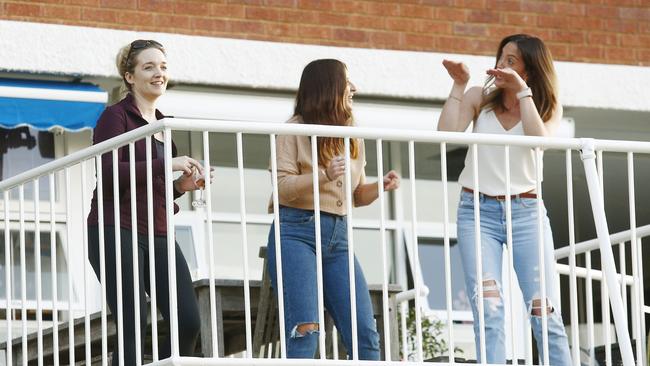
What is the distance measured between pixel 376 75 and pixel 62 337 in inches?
121

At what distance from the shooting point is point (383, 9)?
11.1 meters

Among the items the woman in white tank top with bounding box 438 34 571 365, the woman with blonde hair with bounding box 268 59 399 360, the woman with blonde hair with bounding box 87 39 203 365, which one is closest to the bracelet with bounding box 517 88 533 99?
the woman in white tank top with bounding box 438 34 571 365

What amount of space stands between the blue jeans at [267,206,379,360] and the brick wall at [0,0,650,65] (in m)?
3.47

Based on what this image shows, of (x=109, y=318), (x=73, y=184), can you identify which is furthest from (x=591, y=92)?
(x=109, y=318)

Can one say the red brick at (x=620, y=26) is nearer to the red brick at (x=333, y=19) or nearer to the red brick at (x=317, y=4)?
the red brick at (x=333, y=19)

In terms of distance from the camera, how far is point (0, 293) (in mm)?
10062

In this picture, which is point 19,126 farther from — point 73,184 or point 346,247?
point 346,247

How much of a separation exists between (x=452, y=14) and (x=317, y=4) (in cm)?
92

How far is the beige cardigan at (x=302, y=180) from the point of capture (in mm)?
7270

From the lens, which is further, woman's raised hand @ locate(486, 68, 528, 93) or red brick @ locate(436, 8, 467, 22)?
red brick @ locate(436, 8, 467, 22)

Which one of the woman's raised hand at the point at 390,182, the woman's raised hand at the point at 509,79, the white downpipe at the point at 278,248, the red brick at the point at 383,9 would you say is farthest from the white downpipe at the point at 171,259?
the red brick at the point at 383,9

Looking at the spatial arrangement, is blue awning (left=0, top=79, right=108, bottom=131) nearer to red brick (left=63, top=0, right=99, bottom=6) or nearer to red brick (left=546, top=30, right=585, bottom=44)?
red brick (left=63, top=0, right=99, bottom=6)

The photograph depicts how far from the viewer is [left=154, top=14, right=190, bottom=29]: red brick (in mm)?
10547

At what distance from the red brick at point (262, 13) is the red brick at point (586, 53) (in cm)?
203
